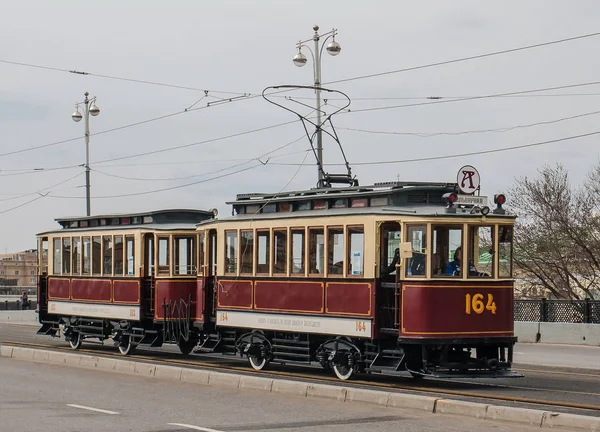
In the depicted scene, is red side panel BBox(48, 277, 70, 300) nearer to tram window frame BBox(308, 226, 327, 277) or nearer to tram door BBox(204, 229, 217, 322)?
tram door BBox(204, 229, 217, 322)

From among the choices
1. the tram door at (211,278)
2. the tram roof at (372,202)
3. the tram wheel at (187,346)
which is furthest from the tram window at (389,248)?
the tram wheel at (187,346)

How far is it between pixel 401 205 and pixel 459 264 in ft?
4.54

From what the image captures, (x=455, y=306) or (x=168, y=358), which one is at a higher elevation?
(x=455, y=306)

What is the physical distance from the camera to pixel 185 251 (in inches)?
914

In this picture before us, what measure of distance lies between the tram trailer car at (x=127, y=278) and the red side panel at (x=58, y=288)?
24 millimetres

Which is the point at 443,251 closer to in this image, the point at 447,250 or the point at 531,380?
the point at 447,250

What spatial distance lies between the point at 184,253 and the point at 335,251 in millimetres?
6181

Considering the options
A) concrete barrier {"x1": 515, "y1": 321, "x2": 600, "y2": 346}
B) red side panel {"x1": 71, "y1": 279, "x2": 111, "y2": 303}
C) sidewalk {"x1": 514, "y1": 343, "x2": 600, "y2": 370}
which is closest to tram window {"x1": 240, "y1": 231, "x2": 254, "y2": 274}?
sidewalk {"x1": 514, "y1": 343, "x2": 600, "y2": 370}

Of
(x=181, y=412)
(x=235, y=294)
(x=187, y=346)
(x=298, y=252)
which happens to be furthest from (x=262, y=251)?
(x=181, y=412)

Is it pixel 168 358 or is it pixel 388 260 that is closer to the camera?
pixel 388 260

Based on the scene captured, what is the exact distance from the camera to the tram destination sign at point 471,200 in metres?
16.7

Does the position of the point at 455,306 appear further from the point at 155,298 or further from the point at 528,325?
the point at 528,325

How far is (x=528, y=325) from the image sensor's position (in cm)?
2875

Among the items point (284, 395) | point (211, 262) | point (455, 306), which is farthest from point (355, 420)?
point (211, 262)
